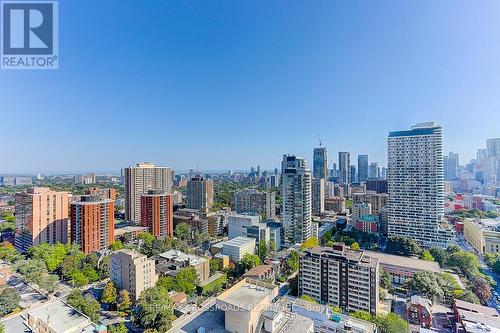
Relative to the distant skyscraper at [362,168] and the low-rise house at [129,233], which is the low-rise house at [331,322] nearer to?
the low-rise house at [129,233]

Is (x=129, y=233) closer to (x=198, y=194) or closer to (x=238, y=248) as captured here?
(x=238, y=248)

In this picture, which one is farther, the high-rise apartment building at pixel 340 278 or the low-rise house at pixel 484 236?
the low-rise house at pixel 484 236

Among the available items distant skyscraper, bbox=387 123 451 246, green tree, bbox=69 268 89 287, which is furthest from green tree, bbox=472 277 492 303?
green tree, bbox=69 268 89 287

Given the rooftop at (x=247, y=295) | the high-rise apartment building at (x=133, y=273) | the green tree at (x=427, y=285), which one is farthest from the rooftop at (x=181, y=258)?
the green tree at (x=427, y=285)

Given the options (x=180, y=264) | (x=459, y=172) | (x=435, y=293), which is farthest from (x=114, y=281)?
(x=459, y=172)

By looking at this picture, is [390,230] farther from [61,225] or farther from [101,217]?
[61,225]

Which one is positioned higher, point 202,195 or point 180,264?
point 202,195
